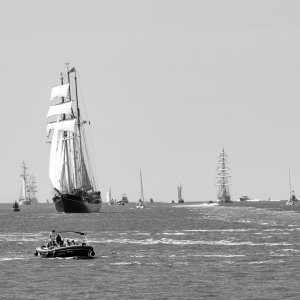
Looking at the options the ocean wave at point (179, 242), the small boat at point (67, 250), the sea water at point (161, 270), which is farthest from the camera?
the ocean wave at point (179, 242)

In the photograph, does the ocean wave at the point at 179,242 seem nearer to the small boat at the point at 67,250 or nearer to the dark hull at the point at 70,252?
the small boat at the point at 67,250

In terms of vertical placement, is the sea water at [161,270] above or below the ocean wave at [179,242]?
below

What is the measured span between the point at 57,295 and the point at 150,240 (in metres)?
54.2

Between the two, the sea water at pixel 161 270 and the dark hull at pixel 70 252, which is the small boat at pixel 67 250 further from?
the sea water at pixel 161 270

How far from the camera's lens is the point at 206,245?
113 m

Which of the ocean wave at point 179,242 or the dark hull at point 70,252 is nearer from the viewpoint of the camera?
the dark hull at point 70,252

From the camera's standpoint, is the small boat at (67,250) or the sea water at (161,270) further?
the small boat at (67,250)

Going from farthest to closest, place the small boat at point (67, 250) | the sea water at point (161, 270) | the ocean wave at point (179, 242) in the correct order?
the ocean wave at point (179, 242)
the small boat at point (67, 250)
the sea water at point (161, 270)

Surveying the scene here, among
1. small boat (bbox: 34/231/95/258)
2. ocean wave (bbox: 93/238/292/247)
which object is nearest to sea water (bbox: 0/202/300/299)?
ocean wave (bbox: 93/238/292/247)

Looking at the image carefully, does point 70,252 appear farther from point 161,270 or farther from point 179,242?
point 179,242

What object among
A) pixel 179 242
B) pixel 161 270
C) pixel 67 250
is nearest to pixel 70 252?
pixel 67 250

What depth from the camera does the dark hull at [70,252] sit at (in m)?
95.5

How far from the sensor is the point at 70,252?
9594 centimetres

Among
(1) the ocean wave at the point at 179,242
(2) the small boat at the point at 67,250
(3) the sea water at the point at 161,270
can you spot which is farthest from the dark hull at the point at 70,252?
(1) the ocean wave at the point at 179,242
